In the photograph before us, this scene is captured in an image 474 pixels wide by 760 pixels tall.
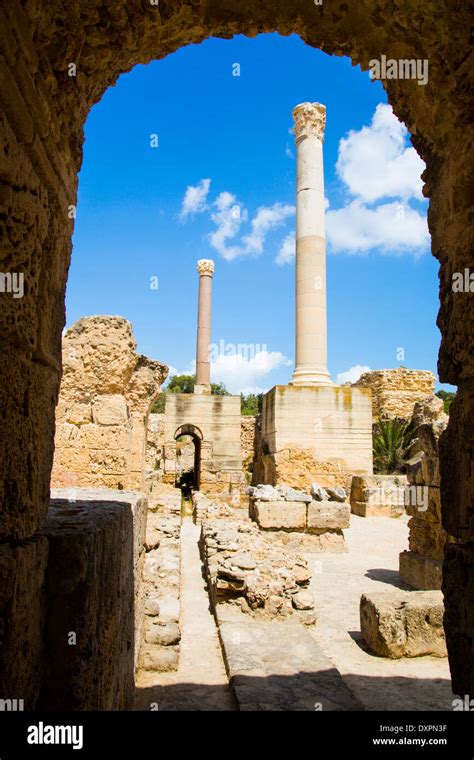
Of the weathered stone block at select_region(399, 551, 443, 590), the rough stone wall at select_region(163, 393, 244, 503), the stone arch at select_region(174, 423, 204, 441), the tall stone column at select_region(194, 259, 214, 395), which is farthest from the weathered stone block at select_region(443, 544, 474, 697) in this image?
the tall stone column at select_region(194, 259, 214, 395)

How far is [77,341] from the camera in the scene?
5055mm

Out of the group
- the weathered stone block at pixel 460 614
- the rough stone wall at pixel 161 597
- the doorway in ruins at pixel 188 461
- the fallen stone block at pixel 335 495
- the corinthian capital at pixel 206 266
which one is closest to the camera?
the weathered stone block at pixel 460 614

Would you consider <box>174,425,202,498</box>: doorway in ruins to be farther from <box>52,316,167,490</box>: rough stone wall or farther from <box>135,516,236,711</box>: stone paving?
<box>52,316,167,490</box>: rough stone wall

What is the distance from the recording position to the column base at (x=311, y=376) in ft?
48.9

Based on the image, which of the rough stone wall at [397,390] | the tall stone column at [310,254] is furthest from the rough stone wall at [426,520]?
the rough stone wall at [397,390]

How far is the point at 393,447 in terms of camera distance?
19875 mm

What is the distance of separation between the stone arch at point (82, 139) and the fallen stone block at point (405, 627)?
300 cm

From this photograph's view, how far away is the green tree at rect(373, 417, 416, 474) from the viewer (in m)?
19.7

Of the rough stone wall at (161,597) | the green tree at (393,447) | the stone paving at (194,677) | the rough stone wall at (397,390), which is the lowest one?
the stone paving at (194,677)

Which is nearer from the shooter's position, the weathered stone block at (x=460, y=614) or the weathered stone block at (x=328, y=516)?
the weathered stone block at (x=460, y=614)

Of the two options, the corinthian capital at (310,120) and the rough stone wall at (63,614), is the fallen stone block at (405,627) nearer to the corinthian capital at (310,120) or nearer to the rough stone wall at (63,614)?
the rough stone wall at (63,614)

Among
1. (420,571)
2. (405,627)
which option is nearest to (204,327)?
(420,571)

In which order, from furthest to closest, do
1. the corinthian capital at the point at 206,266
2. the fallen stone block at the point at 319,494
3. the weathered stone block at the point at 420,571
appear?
1. the corinthian capital at the point at 206,266
2. the fallen stone block at the point at 319,494
3. the weathered stone block at the point at 420,571

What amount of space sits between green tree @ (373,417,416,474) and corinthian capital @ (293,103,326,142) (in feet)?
34.7
